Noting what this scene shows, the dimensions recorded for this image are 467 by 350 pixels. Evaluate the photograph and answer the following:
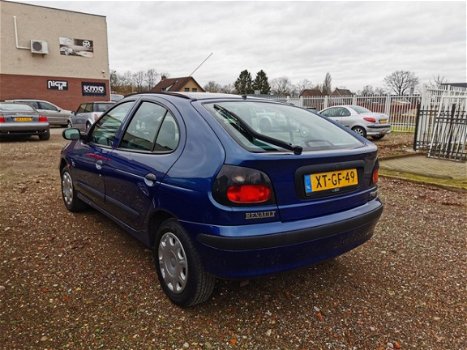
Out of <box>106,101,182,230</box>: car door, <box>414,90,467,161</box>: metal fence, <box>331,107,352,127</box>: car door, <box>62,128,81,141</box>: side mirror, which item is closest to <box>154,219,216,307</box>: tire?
<box>106,101,182,230</box>: car door

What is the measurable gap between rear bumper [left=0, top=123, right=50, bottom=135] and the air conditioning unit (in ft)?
54.5

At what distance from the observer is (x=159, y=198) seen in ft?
8.23

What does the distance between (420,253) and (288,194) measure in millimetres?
2027

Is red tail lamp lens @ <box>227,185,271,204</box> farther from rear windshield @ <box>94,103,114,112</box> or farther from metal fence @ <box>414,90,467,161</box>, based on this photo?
rear windshield @ <box>94,103,114,112</box>

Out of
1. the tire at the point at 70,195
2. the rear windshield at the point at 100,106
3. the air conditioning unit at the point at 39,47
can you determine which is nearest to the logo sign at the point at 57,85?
the air conditioning unit at the point at 39,47

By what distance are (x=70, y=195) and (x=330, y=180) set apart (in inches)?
132

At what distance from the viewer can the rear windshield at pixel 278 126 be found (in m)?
2.38

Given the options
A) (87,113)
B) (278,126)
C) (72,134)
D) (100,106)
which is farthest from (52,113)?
(278,126)

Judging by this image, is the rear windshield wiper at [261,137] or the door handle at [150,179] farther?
the door handle at [150,179]

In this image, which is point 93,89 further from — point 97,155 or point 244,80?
point 244,80

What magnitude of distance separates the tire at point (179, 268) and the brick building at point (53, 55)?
2775cm

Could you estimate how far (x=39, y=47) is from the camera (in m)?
25.5

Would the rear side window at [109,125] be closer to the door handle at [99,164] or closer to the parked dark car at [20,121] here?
the door handle at [99,164]

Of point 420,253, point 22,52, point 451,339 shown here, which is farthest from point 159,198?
point 22,52
